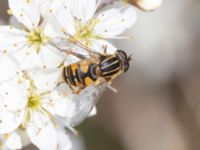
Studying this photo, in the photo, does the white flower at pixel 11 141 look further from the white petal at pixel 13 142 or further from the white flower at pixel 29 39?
the white flower at pixel 29 39

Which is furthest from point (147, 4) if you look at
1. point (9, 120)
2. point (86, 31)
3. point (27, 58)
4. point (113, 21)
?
point (9, 120)

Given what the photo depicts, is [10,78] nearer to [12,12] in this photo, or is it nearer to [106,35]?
[12,12]

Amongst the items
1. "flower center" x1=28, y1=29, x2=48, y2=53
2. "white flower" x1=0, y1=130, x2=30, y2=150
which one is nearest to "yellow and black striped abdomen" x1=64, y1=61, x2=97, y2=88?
"flower center" x1=28, y1=29, x2=48, y2=53


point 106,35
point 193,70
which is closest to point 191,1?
point 193,70

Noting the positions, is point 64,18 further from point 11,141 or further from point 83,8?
point 11,141

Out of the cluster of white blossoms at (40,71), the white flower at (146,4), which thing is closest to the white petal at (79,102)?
the cluster of white blossoms at (40,71)

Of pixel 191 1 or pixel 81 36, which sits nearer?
pixel 81 36
